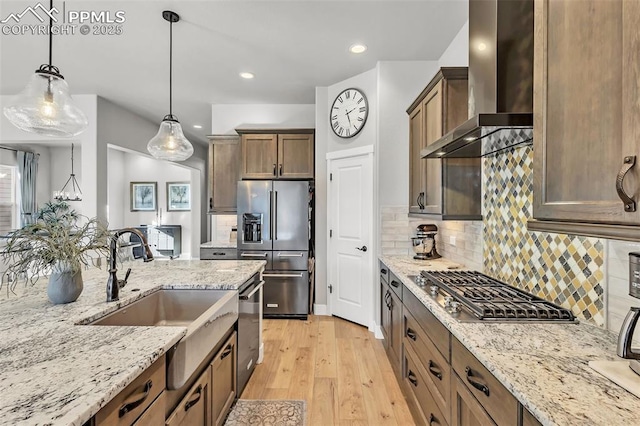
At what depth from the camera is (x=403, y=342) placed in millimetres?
2273

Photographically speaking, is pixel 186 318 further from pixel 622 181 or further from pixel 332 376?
pixel 622 181

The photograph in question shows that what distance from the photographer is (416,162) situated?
118 inches

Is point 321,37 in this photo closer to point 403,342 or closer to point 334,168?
point 334,168

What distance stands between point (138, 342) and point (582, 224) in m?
1.55

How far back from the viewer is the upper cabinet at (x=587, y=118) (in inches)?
30.1

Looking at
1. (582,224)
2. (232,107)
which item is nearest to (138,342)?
(582,224)

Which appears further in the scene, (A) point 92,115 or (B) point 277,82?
(A) point 92,115

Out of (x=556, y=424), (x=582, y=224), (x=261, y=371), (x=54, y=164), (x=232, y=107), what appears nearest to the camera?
(x=556, y=424)

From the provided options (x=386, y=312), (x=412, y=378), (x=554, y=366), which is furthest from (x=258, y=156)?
(x=554, y=366)

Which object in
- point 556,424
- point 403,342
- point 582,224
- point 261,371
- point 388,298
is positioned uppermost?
point 582,224

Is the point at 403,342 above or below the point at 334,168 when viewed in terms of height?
below

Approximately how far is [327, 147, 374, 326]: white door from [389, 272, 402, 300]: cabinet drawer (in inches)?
32.8

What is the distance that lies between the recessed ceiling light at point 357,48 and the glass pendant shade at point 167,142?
187cm

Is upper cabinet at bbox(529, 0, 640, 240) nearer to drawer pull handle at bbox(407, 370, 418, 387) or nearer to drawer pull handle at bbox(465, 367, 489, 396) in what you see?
drawer pull handle at bbox(465, 367, 489, 396)
